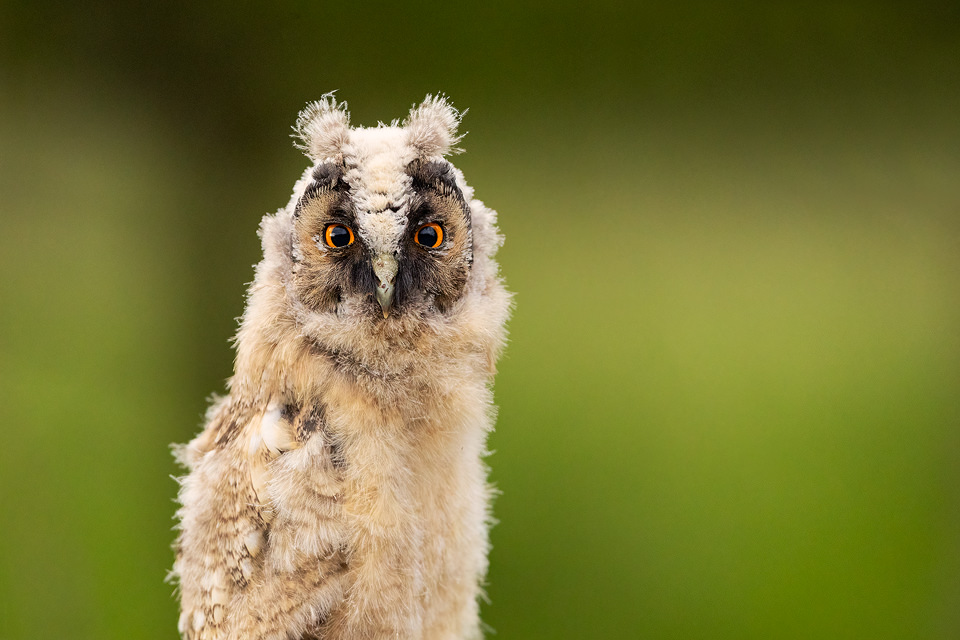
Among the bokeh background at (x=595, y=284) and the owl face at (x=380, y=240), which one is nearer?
the owl face at (x=380, y=240)

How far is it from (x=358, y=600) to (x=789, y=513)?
129cm

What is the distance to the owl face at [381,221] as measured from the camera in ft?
2.70

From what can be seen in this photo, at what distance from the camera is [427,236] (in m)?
0.86

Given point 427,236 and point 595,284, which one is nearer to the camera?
point 427,236

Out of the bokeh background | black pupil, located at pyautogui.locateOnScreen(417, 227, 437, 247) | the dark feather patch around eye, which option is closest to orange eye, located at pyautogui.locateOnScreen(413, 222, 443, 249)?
black pupil, located at pyautogui.locateOnScreen(417, 227, 437, 247)

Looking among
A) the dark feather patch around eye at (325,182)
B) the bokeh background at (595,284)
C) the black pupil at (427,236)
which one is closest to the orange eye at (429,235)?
the black pupil at (427,236)

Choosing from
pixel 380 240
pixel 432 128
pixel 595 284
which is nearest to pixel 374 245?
pixel 380 240

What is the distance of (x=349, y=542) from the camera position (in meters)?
0.87

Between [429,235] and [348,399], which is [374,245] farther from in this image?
[348,399]

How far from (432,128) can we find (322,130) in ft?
0.48

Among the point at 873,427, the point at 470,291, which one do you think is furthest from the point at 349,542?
the point at 873,427

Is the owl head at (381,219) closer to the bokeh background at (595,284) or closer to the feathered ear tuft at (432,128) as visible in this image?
the feathered ear tuft at (432,128)

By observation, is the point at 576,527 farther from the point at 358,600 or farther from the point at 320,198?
the point at 320,198

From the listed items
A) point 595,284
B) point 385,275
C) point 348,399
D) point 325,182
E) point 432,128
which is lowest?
point 348,399
